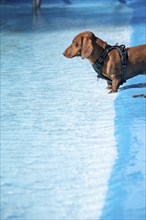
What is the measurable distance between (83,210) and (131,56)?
1.57 meters

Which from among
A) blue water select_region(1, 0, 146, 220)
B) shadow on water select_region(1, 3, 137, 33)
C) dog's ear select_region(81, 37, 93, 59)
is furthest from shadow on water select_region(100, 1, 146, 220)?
shadow on water select_region(1, 3, 137, 33)

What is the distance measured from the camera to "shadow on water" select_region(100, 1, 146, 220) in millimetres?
1899

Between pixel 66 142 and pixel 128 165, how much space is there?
0.49 m

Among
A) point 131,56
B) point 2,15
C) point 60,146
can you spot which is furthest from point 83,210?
point 2,15

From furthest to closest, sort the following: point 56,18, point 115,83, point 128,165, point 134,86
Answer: point 56,18 < point 134,86 < point 115,83 < point 128,165

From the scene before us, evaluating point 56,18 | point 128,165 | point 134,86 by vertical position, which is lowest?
point 56,18

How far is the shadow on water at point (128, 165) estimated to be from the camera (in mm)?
1899

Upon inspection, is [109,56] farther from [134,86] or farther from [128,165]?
[128,165]

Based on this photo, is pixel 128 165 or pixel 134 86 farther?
pixel 134 86

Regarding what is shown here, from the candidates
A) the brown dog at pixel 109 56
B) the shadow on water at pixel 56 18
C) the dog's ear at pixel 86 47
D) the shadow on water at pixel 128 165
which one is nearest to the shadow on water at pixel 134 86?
the shadow on water at pixel 128 165

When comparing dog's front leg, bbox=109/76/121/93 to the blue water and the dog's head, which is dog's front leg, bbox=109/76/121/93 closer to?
the blue water

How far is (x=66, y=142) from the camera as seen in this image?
103 inches

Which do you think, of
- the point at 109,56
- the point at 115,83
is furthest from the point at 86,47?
the point at 115,83

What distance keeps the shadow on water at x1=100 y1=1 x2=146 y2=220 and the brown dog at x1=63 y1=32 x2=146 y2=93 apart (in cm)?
20
